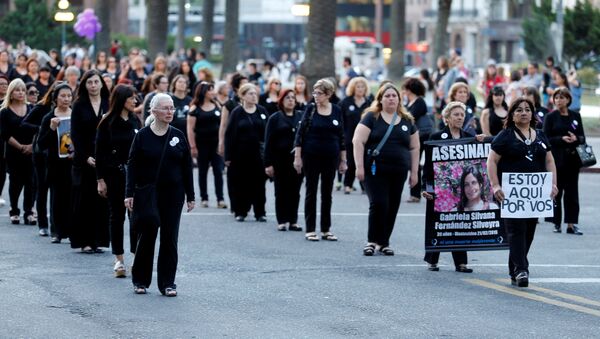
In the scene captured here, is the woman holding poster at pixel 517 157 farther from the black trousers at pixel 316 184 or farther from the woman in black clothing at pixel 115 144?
the black trousers at pixel 316 184

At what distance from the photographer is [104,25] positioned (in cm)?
4697

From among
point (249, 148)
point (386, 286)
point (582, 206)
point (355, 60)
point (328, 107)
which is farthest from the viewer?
point (355, 60)

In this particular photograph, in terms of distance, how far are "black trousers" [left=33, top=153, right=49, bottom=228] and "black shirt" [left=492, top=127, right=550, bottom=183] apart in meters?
5.59

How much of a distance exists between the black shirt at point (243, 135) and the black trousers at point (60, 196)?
3.55m

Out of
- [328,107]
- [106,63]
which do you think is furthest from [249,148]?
[106,63]

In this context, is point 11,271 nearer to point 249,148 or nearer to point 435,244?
point 435,244

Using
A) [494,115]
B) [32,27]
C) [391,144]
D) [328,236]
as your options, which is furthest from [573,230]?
[32,27]

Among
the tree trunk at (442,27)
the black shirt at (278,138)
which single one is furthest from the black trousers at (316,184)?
the tree trunk at (442,27)

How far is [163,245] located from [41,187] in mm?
4924

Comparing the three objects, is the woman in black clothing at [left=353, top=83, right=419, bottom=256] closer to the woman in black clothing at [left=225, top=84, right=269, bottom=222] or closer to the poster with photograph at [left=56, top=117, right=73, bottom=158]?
the poster with photograph at [left=56, top=117, right=73, bottom=158]

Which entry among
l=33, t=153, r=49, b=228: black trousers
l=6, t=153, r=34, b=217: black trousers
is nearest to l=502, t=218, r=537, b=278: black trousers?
l=33, t=153, r=49, b=228: black trousers

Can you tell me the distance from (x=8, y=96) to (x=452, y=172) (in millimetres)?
6051

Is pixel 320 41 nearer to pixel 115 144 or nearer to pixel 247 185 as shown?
pixel 247 185

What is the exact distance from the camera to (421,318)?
38.7ft
